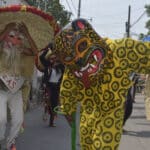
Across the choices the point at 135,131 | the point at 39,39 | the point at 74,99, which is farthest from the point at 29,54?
the point at 135,131

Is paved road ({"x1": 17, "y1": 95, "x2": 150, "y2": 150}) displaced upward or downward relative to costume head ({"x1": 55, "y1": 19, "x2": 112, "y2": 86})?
downward

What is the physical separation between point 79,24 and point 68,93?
752mm

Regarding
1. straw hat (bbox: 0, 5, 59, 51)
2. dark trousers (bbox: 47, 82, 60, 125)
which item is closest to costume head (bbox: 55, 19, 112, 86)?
straw hat (bbox: 0, 5, 59, 51)

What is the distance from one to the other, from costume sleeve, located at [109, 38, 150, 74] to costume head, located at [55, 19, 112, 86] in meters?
0.12

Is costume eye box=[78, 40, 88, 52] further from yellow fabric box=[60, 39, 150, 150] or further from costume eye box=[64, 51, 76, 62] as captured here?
yellow fabric box=[60, 39, 150, 150]

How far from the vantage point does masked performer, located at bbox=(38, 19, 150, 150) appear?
575cm

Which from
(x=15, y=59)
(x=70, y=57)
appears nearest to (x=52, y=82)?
(x=15, y=59)

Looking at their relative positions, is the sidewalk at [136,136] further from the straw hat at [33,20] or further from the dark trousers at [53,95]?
the straw hat at [33,20]

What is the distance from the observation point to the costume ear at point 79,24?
5.79 m

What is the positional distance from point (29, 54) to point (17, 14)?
24.7 inches

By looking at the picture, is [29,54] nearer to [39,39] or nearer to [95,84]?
[39,39]

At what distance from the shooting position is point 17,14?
7133 millimetres

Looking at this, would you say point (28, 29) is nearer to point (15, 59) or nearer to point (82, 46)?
point (15, 59)

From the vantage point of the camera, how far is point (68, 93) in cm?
613
